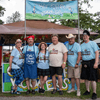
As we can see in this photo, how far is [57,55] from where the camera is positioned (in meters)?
4.06

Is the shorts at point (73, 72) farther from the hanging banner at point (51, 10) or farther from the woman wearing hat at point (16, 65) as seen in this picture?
the hanging banner at point (51, 10)

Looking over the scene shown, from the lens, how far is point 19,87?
4484 mm

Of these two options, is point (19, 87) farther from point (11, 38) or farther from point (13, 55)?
point (11, 38)

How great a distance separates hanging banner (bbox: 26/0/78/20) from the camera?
5.21 m

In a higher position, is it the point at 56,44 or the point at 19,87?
the point at 56,44

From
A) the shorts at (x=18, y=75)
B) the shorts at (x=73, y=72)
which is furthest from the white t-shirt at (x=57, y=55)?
the shorts at (x=18, y=75)

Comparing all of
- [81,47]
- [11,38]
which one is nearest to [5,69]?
[81,47]

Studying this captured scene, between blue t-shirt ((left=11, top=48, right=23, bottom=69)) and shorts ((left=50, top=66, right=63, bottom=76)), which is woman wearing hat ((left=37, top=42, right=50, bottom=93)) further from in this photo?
blue t-shirt ((left=11, top=48, right=23, bottom=69))

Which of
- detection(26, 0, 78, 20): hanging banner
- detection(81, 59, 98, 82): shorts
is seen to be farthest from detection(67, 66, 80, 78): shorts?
detection(26, 0, 78, 20): hanging banner

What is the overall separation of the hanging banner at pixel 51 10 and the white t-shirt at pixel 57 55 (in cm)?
164

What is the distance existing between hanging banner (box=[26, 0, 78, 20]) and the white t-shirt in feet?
5.37

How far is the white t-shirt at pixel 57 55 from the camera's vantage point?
405 centimetres

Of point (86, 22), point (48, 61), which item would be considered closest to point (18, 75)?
point (48, 61)

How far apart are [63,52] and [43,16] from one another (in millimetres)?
1883
